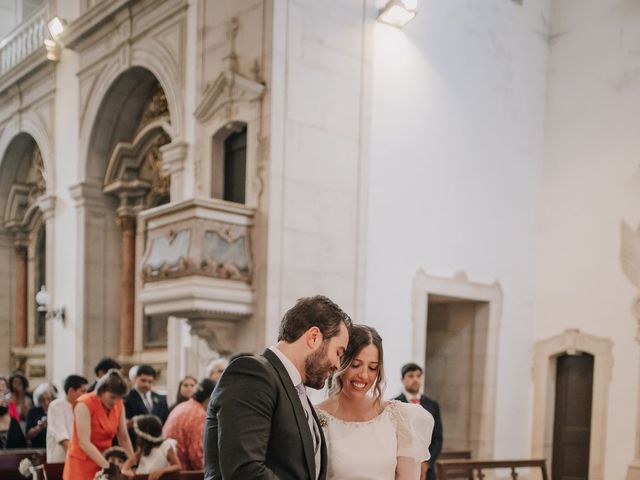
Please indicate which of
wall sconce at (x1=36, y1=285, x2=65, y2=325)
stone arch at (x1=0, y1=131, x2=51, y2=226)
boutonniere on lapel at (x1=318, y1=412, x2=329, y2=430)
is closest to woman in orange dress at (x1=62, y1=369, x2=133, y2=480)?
boutonniere on lapel at (x1=318, y1=412, x2=329, y2=430)

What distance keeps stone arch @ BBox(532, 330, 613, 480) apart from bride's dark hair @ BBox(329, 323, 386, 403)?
7348 mm

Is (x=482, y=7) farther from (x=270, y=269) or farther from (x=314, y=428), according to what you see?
(x=314, y=428)

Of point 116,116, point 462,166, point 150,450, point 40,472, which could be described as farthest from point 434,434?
point 116,116

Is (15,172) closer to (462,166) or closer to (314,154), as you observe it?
(314,154)

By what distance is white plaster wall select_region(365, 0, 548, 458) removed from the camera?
8.05 meters

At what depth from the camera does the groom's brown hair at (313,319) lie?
1.98 metres

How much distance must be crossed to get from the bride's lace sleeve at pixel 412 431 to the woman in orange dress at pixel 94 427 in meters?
2.63

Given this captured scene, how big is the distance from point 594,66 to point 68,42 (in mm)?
7674

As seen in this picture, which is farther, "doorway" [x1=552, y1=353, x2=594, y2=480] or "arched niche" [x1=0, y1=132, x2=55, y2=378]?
"arched niche" [x1=0, y1=132, x2=55, y2=378]

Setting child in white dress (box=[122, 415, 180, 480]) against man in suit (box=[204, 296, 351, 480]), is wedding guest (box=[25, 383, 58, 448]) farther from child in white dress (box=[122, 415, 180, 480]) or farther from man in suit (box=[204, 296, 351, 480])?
man in suit (box=[204, 296, 351, 480])

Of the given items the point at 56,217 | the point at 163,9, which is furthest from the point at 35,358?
the point at 163,9

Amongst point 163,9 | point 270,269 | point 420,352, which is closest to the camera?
point 270,269

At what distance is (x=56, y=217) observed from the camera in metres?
11.8

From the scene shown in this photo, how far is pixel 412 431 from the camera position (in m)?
2.48
